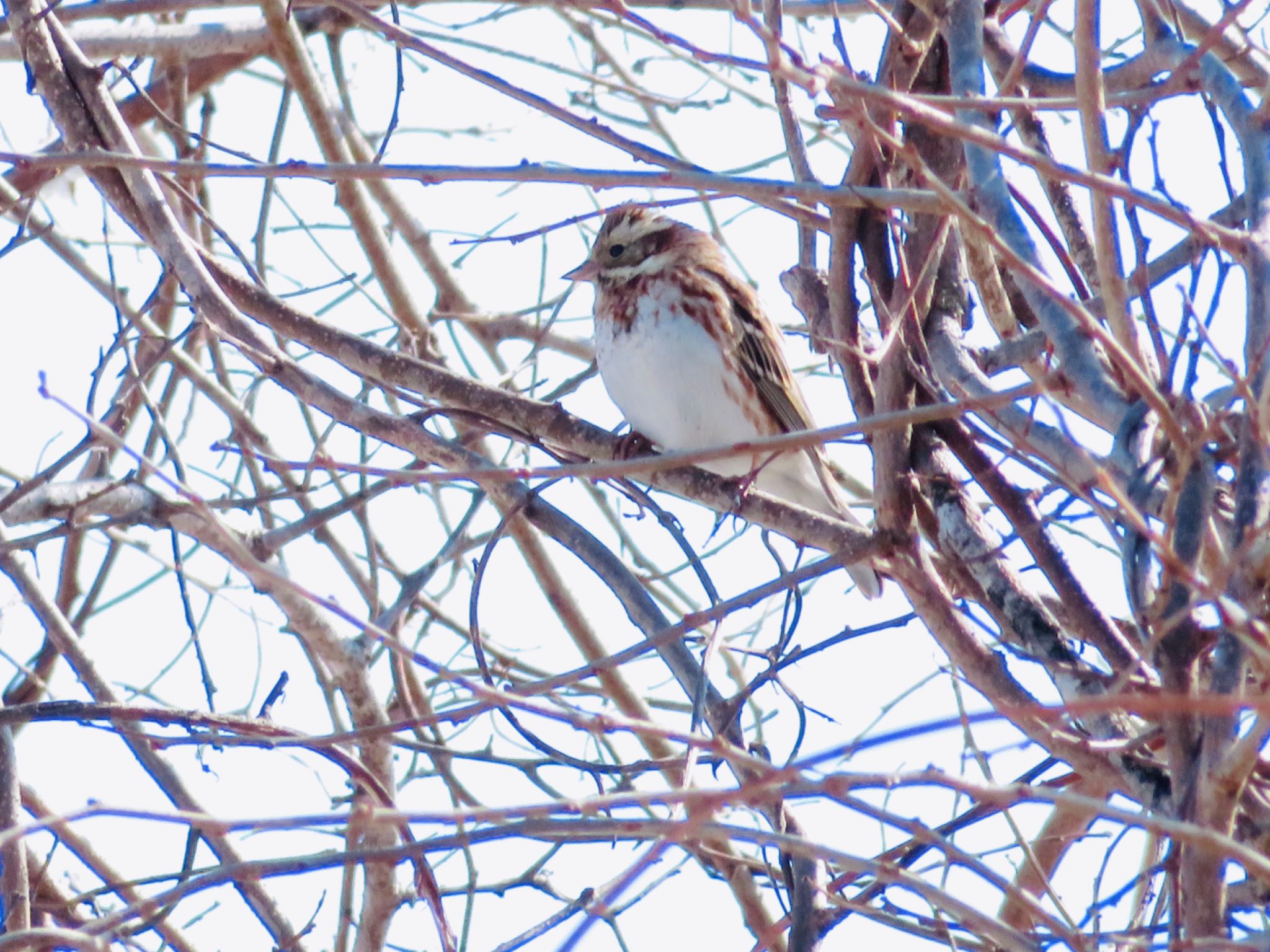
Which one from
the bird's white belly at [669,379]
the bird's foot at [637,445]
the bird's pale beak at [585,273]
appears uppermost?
the bird's pale beak at [585,273]

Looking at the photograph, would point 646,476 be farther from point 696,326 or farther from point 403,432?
point 696,326

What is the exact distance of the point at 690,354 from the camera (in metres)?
5.15

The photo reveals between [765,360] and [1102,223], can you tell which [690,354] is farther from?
[1102,223]

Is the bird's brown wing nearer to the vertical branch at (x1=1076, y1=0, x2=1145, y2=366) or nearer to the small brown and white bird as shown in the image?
the small brown and white bird

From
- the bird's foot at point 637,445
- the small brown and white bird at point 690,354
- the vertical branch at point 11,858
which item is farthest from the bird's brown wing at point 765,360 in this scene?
the vertical branch at point 11,858

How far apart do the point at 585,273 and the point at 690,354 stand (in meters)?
0.51

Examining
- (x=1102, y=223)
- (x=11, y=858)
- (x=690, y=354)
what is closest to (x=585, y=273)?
(x=690, y=354)

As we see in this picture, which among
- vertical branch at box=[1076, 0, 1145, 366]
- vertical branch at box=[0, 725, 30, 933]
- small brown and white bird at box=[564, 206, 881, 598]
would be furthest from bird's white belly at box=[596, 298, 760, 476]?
vertical branch at box=[1076, 0, 1145, 366]

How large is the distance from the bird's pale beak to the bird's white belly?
19 cm

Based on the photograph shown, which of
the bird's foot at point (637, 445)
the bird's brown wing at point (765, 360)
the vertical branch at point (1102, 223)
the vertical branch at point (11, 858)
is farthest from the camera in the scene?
the bird's brown wing at point (765, 360)

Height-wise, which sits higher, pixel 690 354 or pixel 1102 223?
pixel 690 354

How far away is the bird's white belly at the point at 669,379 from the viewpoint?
5066mm

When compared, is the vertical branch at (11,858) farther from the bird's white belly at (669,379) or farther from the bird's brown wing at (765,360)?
the bird's brown wing at (765,360)

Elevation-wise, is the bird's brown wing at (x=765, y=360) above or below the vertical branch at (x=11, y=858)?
above
